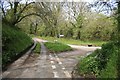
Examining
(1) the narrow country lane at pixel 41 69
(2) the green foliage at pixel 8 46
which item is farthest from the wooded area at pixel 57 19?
(1) the narrow country lane at pixel 41 69

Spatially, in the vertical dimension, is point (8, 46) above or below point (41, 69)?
above

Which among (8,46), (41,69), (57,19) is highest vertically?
(57,19)

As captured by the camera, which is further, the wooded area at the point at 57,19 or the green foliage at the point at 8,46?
the wooded area at the point at 57,19

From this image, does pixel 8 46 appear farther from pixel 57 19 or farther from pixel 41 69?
pixel 57 19

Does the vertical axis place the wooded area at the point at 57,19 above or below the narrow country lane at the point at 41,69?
above

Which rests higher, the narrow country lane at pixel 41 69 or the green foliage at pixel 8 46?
the green foliage at pixel 8 46

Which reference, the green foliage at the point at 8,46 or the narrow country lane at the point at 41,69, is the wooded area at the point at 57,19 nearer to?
the green foliage at the point at 8,46

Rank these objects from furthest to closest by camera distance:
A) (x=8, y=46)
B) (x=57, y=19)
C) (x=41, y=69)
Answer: (x=57, y=19) < (x=8, y=46) < (x=41, y=69)

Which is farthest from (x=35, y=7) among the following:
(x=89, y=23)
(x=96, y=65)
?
(x=89, y=23)

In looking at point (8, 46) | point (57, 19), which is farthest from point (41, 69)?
point (57, 19)

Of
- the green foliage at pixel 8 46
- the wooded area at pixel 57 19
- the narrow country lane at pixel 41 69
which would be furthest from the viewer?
the wooded area at pixel 57 19

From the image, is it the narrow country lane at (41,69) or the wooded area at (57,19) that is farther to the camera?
the wooded area at (57,19)

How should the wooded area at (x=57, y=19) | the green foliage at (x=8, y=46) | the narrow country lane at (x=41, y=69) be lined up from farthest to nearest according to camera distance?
the wooded area at (x=57, y=19) < the green foliage at (x=8, y=46) < the narrow country lane at (x=41, y=69)

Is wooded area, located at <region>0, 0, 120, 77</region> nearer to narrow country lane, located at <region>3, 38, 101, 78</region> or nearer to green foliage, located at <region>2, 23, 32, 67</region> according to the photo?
green foliage, located at <region>2, 23, 32, 67</region>
